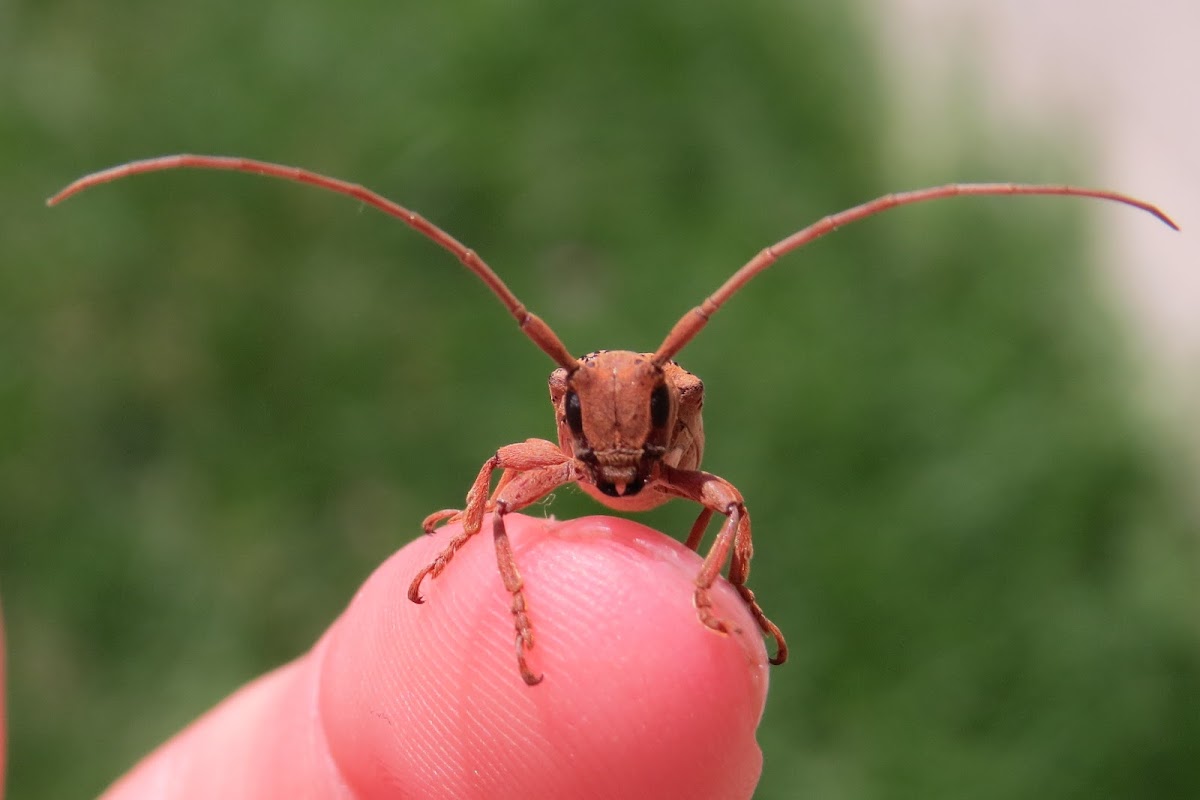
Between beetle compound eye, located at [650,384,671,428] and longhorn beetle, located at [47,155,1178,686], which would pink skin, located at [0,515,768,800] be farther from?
beetle compound eye, located at [650,384,671,428]

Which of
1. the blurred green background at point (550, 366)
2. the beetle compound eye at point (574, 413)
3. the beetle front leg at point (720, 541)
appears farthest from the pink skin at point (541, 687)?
the blurred green background at point (550, 366)

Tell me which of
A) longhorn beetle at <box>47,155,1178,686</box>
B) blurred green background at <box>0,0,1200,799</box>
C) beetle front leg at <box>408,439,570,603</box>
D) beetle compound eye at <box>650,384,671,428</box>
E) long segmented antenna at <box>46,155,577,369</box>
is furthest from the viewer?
blurred green background at <box>0,0,1200,799</box>

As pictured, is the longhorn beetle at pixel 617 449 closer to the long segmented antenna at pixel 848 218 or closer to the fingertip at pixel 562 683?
the long segmented antenna at pixel 848 218

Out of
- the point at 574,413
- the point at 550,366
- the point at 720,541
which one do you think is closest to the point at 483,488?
the point at 574,413

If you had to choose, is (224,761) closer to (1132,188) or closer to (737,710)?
(737,710)

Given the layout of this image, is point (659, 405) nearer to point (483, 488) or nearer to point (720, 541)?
point (720, 541)

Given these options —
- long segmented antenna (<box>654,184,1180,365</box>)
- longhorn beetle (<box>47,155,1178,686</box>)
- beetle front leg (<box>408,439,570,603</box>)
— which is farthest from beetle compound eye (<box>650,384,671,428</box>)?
beetle front leg (<box>408,439,570,603</box>)

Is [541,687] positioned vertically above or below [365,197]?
below
